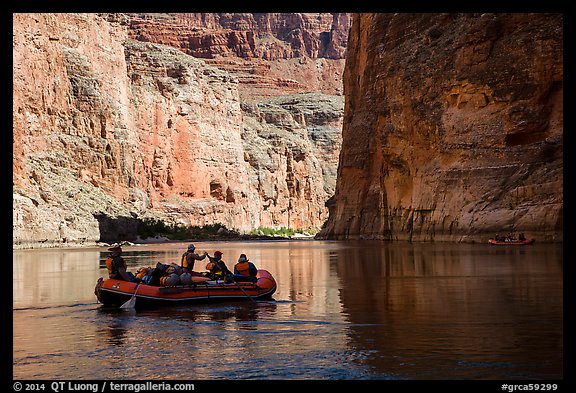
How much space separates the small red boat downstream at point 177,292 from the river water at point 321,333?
1.07 ft

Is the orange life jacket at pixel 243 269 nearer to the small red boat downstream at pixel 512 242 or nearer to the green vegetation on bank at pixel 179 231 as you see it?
the small red boat downstream at pixel 512 242

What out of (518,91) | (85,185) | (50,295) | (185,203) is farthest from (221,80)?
(50,295)

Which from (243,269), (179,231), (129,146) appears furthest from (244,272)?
(129,146)

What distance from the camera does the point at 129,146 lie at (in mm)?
119812

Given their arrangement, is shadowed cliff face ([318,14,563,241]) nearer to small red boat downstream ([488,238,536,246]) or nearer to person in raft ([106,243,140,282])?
small red boat downstream ([488,238,536,246])

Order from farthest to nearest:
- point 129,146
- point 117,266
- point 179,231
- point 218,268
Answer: point 129,146 < point 179,231 < point 218,268 < point 117,266

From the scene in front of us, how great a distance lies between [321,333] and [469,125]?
155 ft

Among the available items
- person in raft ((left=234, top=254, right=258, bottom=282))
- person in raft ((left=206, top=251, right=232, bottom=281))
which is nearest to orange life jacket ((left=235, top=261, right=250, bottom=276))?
person in raft ((left=234, top=254, right=258, bottom=282))

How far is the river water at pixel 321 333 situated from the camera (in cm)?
1597

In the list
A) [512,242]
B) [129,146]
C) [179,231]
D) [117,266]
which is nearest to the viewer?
[117,266]

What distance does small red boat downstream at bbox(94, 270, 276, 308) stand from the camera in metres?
26.1

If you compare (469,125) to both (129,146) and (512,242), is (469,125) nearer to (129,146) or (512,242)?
(512,242)
